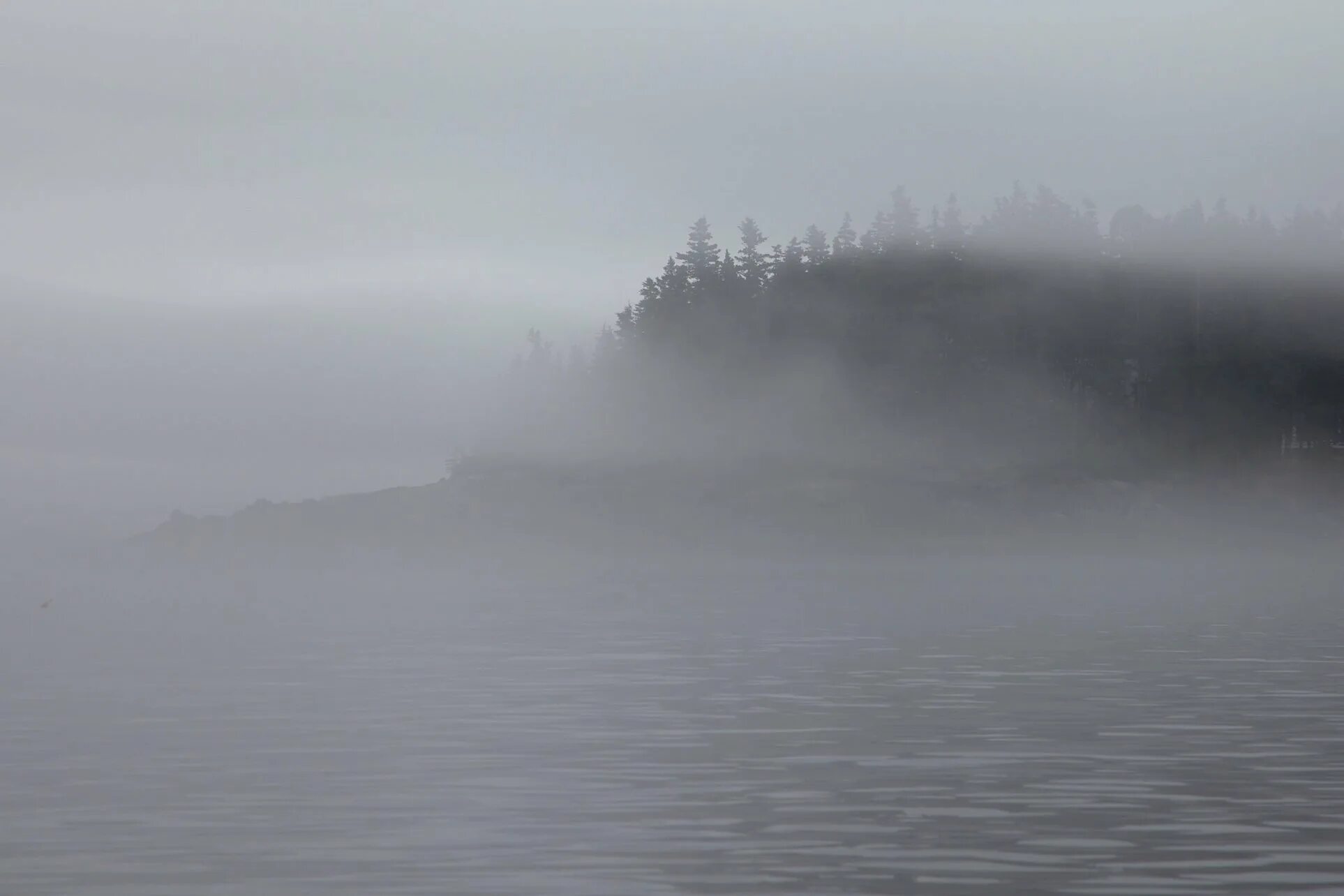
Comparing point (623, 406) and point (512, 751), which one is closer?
point (512, 751)

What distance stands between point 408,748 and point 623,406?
126m

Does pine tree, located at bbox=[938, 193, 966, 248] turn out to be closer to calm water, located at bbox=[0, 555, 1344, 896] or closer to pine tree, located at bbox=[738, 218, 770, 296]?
pine tree, located at bbox=[738, 218, 770, 296]

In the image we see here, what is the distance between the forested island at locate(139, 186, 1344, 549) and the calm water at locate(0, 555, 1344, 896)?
83.7 metres

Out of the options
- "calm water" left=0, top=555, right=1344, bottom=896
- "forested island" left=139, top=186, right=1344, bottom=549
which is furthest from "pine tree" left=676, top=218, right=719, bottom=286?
"calm water" left=0, top=555, right=1344, bottom=896

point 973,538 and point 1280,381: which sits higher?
point 1280,381

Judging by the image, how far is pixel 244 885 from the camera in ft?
57.3

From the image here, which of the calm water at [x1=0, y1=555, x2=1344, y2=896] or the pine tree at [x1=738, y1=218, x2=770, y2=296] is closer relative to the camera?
the calm water at [x1=0, y1=555, x2=1344, y2=896]

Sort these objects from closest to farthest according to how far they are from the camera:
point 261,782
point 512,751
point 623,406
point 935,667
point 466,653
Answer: point 261,782 → point 512,751 → point 935,667 → point 466,653 → point 623,406

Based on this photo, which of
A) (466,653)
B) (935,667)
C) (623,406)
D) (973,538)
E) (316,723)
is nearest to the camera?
(316,723)

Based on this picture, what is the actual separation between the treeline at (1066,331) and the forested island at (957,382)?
0.19 metres

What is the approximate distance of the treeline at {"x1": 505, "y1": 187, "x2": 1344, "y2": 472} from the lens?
5595 inches

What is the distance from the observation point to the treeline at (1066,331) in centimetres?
14212

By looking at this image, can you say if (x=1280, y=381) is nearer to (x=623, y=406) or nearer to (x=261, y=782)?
(x=623, y=406)

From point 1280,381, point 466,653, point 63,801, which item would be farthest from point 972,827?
point 1280,381
